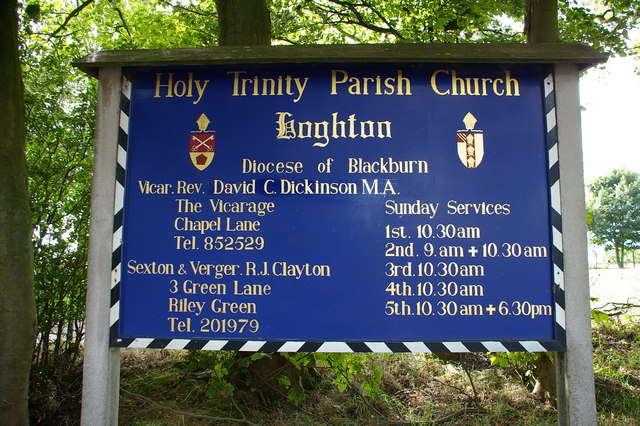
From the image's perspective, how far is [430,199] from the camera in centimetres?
308

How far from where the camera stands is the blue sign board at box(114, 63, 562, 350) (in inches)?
119

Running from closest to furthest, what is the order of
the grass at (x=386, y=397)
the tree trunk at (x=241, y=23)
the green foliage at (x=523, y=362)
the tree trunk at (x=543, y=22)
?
1. the grass at (x=386, y=397)
2. the green foliage at (x=523, y=362)
3. the tree trunk at (x=241, y=23)
4. the tree trunk at (x=543, y=22)

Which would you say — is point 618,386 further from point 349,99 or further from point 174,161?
point 174,161

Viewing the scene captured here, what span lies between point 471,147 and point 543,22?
299 cm

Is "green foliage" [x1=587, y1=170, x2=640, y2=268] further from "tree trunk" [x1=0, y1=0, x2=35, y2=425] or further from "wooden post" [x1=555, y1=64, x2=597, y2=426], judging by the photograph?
"tree trunk" [x1=0, y1=0, x2=35, y2=425]

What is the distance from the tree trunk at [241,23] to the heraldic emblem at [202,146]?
1.87m

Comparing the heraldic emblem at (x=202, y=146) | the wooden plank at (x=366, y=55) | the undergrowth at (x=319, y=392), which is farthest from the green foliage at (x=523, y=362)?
the heraldic emblem at (x=202, y=146)

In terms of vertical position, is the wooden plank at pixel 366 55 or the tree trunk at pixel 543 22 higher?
the tree trunk at pixel 543 22

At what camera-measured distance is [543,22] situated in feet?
16.2

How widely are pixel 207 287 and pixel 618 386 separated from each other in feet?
17.6

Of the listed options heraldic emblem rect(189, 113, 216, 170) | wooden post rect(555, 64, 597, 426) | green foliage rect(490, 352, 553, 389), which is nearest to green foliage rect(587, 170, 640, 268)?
green foliage rect(490, 352, 553, 389)

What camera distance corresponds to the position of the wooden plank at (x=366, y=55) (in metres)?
3.05

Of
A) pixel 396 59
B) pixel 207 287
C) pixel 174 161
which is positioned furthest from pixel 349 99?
pixel 207 287

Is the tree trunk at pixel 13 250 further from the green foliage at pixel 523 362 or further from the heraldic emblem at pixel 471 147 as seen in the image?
the green foliage at pixel 523 362
